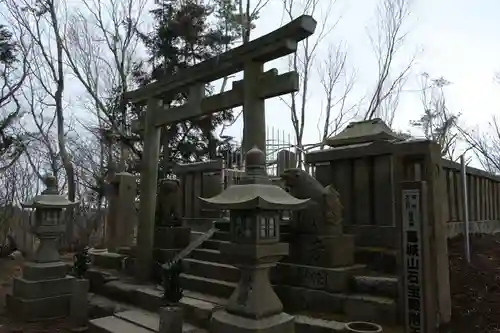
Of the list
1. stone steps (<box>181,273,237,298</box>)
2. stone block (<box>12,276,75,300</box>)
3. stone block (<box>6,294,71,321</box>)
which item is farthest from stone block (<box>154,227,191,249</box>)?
stone block (<box>6,294,71,321</box>)

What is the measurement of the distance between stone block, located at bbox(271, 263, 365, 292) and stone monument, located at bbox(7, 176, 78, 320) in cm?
459

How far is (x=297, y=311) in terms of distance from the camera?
558 centimetres

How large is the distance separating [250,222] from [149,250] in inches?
192

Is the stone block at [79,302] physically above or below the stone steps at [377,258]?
below

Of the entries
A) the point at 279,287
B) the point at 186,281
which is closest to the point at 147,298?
the point at 186,281

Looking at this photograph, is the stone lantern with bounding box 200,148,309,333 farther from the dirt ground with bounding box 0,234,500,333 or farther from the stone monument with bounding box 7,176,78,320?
the stone monument with bounding box 7,176,78,320

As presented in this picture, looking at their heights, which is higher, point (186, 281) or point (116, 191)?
point (116, 191)

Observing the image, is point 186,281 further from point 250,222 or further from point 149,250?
point 250,222

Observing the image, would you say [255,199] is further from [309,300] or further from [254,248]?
[309,300]

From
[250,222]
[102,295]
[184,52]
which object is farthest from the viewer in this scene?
[184,52]

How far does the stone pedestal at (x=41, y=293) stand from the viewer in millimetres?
7352

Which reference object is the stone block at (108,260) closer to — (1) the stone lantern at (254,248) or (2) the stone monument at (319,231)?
(2) the stone monument at (319,231)

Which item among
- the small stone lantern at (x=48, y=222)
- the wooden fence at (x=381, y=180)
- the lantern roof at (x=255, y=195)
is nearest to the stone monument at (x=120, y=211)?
the small stone lantern at (x=48, y=222)

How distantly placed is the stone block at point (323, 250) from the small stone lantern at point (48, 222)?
506 centimetres
